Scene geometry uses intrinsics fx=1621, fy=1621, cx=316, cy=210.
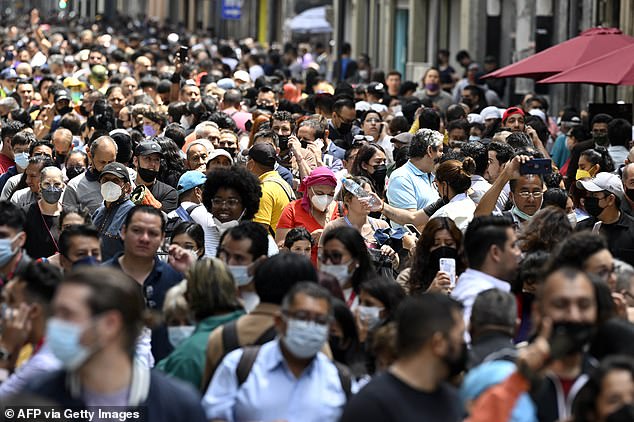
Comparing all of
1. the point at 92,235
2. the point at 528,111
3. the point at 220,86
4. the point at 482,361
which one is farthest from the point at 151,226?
the point at 220,86

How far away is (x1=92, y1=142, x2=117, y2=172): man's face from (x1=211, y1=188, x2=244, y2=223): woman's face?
6.84 ft

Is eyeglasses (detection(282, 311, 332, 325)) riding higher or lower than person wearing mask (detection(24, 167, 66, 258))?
higher

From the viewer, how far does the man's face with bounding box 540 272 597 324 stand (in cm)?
606

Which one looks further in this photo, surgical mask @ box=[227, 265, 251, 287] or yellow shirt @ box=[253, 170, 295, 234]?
yellow shirt @ box=[253, 170, 295, 234]

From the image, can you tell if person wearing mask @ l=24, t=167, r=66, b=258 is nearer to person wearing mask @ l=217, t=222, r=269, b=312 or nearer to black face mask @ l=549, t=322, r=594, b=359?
person wearing mask @ l=217, t=222, r=269, b=312

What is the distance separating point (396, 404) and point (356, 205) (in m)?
4.61

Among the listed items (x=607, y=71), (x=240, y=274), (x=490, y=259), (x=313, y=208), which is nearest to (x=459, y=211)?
(x=313, y=208)

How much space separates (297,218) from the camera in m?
10.8

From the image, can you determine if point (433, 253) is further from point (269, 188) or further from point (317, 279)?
point (269, 188)

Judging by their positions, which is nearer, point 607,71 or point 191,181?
point 191,181

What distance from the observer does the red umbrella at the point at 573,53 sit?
16422mm

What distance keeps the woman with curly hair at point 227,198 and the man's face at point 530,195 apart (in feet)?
5.70

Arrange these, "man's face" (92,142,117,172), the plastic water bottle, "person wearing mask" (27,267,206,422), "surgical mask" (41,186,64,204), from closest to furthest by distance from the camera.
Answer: "person wearing mask" (27,267,206,422), the plastic water bottle, "surgical mask" (41,186,64,204), "man's face" (92,142,117,172)

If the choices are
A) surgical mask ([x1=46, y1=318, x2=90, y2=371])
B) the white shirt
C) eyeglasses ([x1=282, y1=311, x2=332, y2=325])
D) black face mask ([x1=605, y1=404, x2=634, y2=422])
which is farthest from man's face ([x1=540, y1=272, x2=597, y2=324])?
the white shirt
